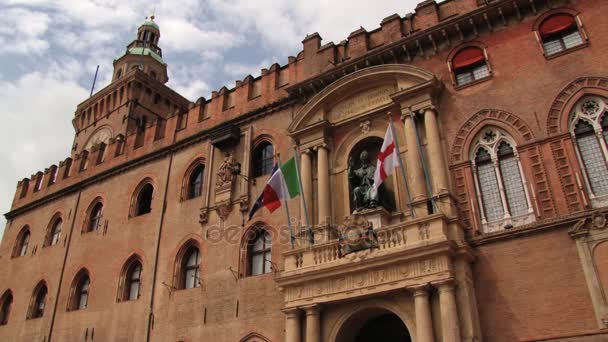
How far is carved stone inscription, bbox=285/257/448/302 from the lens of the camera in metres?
12.0

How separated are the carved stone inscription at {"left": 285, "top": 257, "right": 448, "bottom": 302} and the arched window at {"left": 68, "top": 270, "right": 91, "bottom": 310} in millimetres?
11172

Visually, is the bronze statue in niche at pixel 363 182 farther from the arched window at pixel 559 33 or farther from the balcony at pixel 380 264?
the arched window at pixel 559 33

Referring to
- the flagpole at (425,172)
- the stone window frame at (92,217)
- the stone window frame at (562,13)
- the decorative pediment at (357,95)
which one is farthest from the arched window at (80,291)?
the stone window frame at (562,13)

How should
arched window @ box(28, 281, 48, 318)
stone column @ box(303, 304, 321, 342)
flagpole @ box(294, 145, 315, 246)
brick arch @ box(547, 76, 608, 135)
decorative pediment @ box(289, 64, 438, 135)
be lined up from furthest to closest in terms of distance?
arched window @ box(28, 281, 48, 318)
decorative pediment @ box(289, 64, 438, 135)
flagpole @ box(294, 145, 315, 246)
stone column @ box(303, 304, 321, 342)
brick arch @ box(547, 76, 608, 135)

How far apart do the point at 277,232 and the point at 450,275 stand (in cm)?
629

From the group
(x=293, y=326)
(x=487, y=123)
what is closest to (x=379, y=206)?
(x=487, y=123)

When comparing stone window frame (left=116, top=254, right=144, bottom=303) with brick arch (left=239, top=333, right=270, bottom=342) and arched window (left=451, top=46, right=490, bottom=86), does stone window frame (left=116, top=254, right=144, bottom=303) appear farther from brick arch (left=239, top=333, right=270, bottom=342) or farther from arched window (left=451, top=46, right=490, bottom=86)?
arched window (left=451, top=46, right=490, bottom=86)

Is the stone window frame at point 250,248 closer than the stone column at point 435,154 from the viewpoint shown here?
No

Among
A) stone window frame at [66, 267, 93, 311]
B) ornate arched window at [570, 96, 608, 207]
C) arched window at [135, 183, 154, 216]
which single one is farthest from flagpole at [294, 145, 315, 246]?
stone window frame at [66, 267, 93, 311]

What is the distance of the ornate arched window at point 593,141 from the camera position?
11.9m

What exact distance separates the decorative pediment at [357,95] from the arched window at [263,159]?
1.84m

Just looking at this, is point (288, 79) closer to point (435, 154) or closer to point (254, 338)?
point (435, 154)

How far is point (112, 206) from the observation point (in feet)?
72.9

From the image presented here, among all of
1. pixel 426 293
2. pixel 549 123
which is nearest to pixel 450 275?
pixel 426 293
